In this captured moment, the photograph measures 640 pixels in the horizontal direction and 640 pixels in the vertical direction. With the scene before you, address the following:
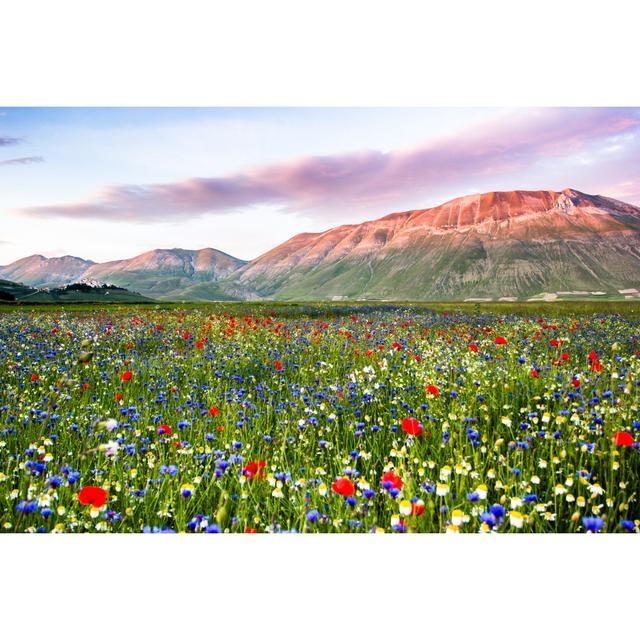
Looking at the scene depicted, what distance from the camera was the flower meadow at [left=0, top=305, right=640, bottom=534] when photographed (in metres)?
2.48

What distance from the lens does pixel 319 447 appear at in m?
3.64

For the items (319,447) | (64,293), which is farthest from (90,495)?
(64,293)

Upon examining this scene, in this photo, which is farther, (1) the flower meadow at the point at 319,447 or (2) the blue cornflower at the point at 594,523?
(1) the flower meadow at the point at 319,447

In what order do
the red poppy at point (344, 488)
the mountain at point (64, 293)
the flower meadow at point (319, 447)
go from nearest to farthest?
the red poppy at point (344, 488) < the flower meadow at point (319, 447) < the mountain at point (64, 293)

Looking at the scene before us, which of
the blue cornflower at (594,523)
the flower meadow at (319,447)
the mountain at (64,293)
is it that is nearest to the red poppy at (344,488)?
the flower meadow at (319,447)

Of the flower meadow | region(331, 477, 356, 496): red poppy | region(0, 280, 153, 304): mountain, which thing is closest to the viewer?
region(331, 477, 356, 496): red poppy

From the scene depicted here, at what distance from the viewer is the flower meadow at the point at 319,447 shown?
8.14ft

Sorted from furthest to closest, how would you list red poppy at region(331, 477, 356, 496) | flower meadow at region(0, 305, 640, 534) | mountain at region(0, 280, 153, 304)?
mountain at region(0, 280, 153, 304)
flower meadow at region(0, 305, 640, 534)
red poppy at region(331, 477, 356, 496)

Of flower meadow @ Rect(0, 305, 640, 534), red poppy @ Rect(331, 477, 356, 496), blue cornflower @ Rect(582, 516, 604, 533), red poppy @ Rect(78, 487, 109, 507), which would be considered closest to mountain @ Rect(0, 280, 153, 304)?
flower meadow @ Rect(0, 305, 640, 534)

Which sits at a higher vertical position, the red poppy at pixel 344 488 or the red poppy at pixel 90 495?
the red poppy at pixel 344 488

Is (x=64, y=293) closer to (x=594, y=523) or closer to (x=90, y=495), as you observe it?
(x=90, y=495)

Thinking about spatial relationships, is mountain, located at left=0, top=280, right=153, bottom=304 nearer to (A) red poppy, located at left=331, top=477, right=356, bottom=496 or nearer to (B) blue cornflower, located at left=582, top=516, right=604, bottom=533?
(A) red poppy, located at left=331, top=477, right=356, bottom=496

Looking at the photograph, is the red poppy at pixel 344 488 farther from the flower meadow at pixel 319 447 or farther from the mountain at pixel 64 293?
the mountain at pixel 64 293
